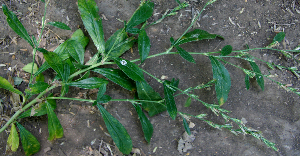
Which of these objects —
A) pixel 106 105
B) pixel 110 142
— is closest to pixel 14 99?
pixel 106 105

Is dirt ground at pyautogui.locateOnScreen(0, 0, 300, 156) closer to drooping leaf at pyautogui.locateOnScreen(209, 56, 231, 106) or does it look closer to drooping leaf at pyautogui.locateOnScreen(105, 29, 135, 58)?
drooping leaf at pyautogui.locateOnScreen(105, 29, 135, 58)

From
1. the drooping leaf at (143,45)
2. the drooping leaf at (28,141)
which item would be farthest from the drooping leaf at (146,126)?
the drooping leaf at (28,141)

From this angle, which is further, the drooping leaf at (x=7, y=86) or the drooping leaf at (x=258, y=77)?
the drooping leaf at (x=258, y=77)

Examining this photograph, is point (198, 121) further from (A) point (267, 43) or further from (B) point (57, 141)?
(B) point (57, 141)

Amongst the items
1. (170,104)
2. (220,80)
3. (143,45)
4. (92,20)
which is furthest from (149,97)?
(92,20)

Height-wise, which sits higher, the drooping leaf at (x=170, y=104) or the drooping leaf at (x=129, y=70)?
the drooping leaf at (x=129, y=70)

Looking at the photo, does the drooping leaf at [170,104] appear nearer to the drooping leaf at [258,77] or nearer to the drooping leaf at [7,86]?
the drooping leaf at [258,77]

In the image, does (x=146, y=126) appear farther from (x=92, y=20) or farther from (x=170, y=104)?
(x=92, y=20)
